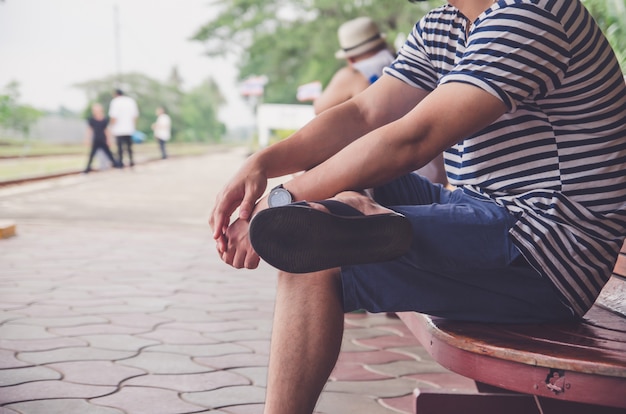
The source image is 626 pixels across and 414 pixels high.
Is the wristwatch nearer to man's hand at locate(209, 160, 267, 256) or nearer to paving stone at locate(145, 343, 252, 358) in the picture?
man's hand at locate(209, 160, 267, 256)

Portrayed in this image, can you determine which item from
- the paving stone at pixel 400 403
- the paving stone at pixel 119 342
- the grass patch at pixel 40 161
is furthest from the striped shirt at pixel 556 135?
the grass patch at pixel 40 161

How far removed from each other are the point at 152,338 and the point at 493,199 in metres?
2.28

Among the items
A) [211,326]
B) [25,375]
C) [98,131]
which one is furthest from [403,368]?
[98,131]

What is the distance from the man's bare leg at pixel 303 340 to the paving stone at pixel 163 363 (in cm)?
158

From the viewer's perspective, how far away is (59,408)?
275 cm

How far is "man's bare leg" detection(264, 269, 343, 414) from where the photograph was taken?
5.74ft

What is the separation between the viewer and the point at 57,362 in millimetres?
3320

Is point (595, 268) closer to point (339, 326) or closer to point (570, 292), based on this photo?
point (570, 292)

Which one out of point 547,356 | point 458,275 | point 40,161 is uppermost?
point 458,275

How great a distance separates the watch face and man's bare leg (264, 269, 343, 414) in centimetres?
17

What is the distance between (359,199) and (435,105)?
28 centimetres

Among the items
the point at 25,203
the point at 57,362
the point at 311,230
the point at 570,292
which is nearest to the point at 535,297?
the point at 570,292

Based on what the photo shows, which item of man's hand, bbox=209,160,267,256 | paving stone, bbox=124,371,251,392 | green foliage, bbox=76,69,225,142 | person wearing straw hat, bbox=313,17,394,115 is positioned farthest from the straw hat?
green foliage, bbox=76,69,225,142

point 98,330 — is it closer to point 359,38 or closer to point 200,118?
point 359,38
